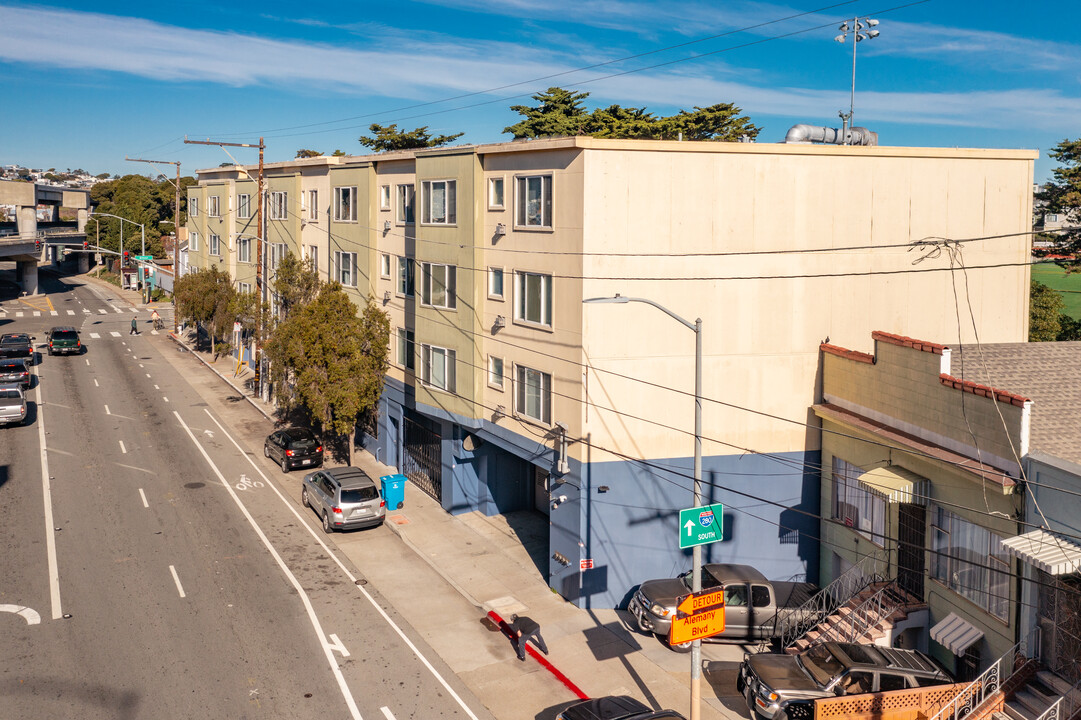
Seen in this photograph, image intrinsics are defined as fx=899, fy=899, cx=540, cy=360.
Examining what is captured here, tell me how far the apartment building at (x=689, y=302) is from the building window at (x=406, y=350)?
19.2 feet

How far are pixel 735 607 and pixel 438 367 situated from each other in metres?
13.6

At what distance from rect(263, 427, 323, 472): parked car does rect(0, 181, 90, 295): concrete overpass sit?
216 feet

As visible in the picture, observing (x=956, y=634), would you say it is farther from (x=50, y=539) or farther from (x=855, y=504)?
(x=50, y=539)

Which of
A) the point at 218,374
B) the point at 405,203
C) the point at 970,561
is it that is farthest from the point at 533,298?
the point at 218,374

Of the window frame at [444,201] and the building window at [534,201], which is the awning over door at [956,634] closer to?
the building window at [534,201]

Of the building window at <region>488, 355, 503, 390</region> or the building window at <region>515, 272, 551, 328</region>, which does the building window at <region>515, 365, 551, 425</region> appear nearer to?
the building window at <region>488, 355, 503, 390</region>

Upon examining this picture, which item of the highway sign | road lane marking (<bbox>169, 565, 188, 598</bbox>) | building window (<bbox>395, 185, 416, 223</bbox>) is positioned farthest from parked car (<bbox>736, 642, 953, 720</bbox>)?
building window (<bbox>395, 185, 416, 223</bbox>)

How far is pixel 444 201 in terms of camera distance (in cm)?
3006

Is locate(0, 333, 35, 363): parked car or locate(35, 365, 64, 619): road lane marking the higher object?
locate(0, 333, 35, 363): parked car

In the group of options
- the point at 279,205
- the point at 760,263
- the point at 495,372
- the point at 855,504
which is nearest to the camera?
the point at 855,504

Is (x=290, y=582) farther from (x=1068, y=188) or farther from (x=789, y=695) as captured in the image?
(x=1068, y=188)

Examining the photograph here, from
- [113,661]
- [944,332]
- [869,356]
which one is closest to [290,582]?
[113,661]

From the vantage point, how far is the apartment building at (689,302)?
23953mm

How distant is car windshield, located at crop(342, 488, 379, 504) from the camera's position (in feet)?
94.4
